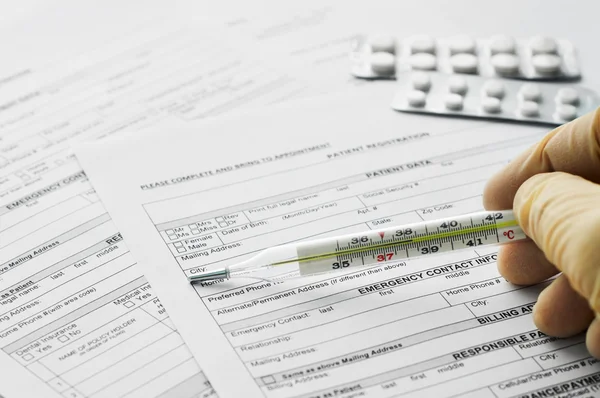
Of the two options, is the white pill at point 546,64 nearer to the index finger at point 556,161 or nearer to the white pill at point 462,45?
the white pill at point 462,45

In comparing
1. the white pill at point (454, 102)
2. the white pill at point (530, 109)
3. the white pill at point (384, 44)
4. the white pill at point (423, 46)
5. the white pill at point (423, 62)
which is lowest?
the white pill at point (530, 109)

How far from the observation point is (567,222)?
0.58 metres

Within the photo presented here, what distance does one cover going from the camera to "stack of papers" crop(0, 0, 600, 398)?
59 centimetres

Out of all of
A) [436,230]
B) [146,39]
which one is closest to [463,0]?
[146,39]

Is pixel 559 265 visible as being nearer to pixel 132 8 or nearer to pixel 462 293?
pixel 462 293

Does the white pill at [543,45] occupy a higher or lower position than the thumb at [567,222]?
lower

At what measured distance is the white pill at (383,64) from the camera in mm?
983

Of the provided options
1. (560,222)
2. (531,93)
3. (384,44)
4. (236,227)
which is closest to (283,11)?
(384,44)

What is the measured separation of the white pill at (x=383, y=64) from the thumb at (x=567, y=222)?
0.38 m

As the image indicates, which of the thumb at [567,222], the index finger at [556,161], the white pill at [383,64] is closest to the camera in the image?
the thumb at [567,222]

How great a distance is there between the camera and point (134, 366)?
0.60 metres

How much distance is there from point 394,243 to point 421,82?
13.7 inches

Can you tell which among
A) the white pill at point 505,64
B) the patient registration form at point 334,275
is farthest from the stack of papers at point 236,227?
the white pill at point 505,64

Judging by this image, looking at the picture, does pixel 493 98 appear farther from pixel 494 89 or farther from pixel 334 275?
pixel 334 275
